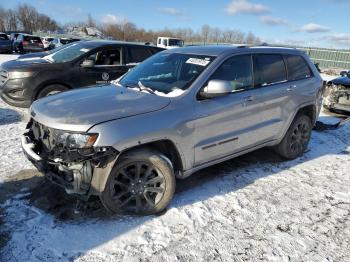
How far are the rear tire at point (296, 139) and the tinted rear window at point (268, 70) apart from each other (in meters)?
0.80

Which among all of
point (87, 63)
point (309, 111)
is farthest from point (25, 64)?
point (309, 111)

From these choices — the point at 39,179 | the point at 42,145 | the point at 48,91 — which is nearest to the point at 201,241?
the point at 42,145

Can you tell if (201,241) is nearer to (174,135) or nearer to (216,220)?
(216,220)

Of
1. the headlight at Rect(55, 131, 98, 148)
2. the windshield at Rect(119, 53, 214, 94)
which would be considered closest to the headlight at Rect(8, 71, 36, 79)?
the windshield at Rect(119, 53, 214, 94)

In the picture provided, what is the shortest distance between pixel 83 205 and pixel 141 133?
115cm

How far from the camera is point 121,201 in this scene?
350 centimetres

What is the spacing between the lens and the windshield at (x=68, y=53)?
7.55m

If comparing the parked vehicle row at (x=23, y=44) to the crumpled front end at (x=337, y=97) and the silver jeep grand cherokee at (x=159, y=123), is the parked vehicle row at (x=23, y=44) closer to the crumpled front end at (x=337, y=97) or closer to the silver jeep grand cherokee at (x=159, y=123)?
the crumpled front end at (x=337, y=97)

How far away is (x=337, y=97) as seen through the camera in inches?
350

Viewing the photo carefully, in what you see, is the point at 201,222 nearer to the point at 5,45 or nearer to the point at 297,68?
the point at 297,68

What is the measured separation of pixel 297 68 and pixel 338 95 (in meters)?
4.25

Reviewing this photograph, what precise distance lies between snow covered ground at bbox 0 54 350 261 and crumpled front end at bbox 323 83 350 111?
14.6 feet

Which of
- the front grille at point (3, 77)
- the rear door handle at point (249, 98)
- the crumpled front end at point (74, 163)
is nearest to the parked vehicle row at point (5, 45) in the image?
the front grille at point (3, 77)

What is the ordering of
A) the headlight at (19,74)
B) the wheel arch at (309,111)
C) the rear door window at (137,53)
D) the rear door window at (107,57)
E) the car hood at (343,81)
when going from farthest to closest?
the car hood at (343,81) < the rear door window at (137,53) < the rear door window at (107,57) < the headlight at (19,74) < the wheel arch at (309,111)
